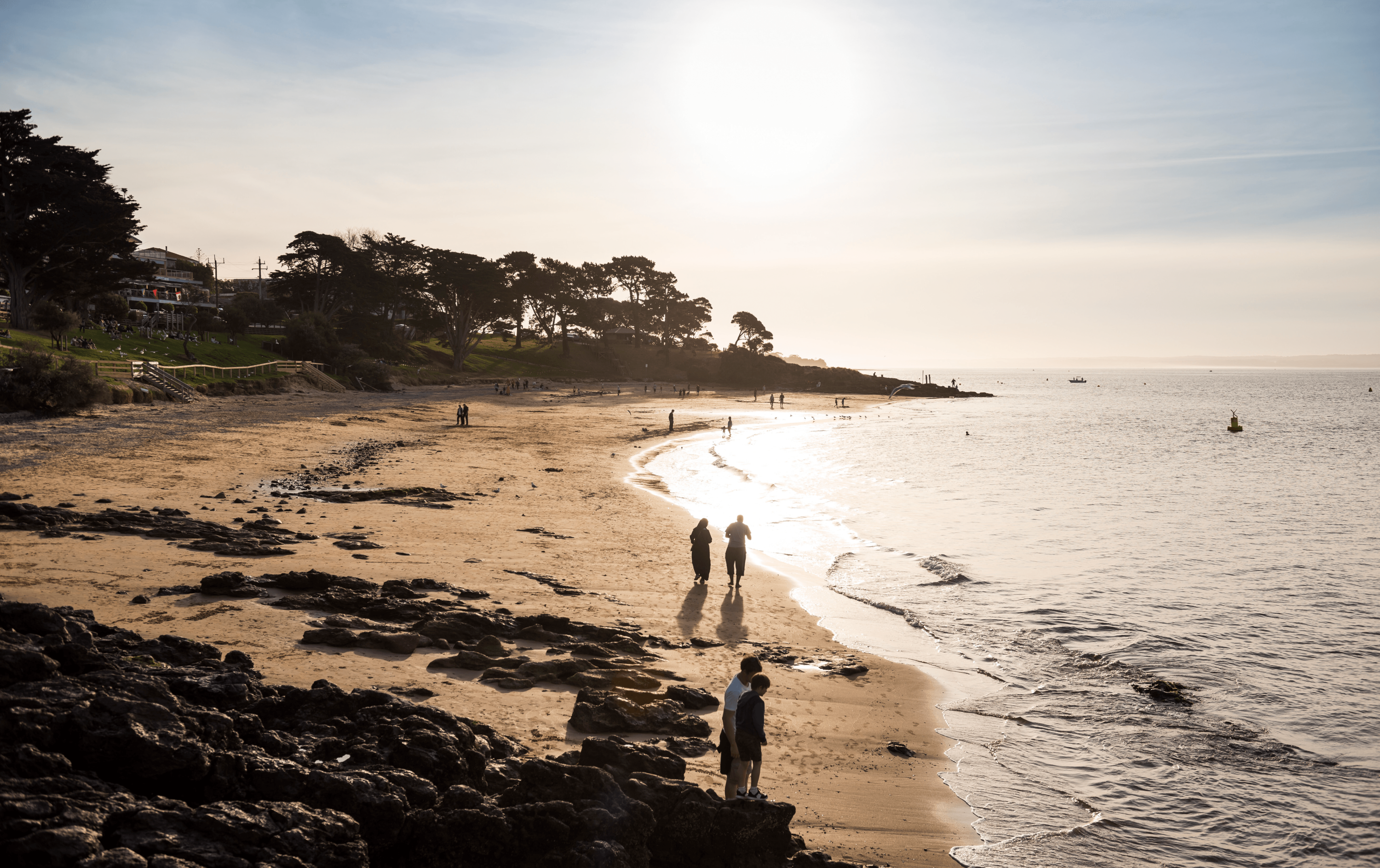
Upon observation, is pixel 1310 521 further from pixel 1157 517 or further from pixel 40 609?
pixel 40 609

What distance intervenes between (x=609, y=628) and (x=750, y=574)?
7.05m

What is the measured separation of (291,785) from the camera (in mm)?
6090

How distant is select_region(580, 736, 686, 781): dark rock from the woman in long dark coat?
29.9 feet

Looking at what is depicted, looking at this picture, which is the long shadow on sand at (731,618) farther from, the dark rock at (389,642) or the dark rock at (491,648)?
the dark rock at (389,642)

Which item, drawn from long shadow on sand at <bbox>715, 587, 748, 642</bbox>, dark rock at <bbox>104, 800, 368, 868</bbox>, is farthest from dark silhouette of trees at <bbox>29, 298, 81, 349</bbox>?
dark rock at <bbox>104, 800, 368, 868</bbox>

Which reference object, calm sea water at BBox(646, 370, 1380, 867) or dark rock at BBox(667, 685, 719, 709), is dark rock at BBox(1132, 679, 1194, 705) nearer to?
calm sea water at BBox(646, 370, 1380, 867)

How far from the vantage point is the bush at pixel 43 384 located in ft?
109

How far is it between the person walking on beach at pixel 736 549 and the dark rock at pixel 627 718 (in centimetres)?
747

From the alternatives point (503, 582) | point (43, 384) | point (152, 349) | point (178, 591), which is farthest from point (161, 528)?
point (152, 349)

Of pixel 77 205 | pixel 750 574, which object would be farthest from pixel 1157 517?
pixel 77 205

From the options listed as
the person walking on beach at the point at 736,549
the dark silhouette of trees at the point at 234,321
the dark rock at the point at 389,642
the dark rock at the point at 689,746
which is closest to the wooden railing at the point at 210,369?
the dark silhouette of trees at the point at 234,321

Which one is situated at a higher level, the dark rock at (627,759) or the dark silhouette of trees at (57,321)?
the dark silhouette of trees at (57,321)

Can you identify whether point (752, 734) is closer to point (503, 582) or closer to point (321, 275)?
point (503, 582)

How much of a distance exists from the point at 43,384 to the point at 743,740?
38.6 metres
